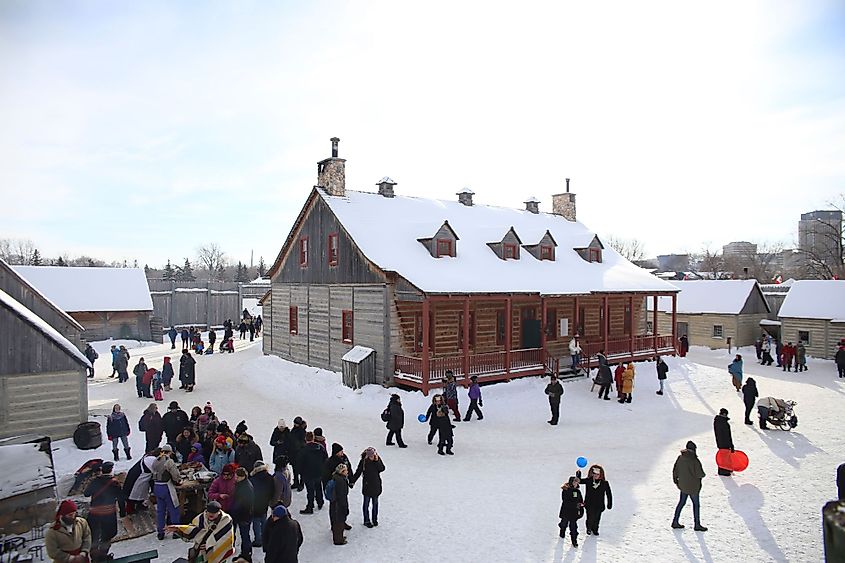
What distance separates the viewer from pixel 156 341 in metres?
38.4

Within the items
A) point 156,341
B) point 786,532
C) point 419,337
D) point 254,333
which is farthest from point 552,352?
point 156,341

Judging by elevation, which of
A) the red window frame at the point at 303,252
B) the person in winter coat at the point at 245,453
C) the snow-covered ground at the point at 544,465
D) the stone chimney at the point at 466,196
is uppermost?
the stone chimney at the point at 466,196

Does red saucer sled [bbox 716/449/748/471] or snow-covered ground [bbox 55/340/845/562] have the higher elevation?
red saucer sled [bbox 716/449/748/471]

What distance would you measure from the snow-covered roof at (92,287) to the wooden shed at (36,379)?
22289 millimetres

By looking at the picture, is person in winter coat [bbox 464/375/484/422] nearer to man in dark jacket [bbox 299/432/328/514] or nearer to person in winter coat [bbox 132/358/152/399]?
man in dark jacket [bbox 299/432/328/514]

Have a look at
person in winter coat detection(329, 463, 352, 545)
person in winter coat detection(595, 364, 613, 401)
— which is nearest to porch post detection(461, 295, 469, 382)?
person in winter coat detection(595, 364, 613, 401)

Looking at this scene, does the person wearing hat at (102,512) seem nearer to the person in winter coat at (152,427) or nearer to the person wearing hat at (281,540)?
the person wearing hat at (281,540)

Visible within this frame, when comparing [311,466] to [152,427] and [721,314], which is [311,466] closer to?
[152,427]

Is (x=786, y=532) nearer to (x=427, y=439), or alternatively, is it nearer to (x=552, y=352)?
(x=427, y=439)

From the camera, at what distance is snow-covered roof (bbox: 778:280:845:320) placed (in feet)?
108

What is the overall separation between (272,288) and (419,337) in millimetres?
11397

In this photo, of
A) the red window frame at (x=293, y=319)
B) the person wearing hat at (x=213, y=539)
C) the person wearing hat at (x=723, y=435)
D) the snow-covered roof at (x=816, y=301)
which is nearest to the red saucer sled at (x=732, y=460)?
the person wearing hat at (x=723, y=435)

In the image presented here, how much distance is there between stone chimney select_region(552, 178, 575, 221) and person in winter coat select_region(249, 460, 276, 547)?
97.1ft

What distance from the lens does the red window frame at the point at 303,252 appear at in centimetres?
2759
